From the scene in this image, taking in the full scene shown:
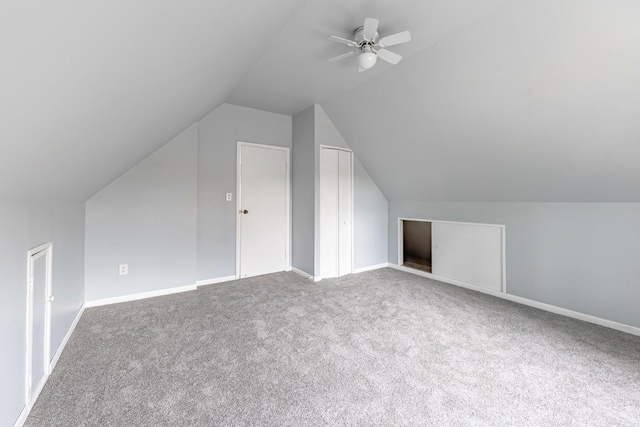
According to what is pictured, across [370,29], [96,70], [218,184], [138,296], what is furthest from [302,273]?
[96,70]

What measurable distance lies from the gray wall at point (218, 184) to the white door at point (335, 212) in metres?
1.20

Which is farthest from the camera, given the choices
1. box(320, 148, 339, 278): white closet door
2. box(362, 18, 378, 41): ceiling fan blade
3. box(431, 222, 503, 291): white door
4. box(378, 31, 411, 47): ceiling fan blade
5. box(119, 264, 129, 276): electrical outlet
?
box(320, 148, 339, 278): white closet door

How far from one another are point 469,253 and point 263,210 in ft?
9.30

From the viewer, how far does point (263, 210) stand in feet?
12.6

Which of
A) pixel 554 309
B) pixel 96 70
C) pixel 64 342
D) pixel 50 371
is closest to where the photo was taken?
pixel 96 70

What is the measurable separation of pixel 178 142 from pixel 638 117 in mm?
4033

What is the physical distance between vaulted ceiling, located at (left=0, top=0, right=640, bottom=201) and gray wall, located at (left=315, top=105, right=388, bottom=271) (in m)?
0.50

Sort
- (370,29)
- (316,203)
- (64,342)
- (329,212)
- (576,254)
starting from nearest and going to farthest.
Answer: (370,29) < (64,342) < (576,254) < (316,203) < (329,212)

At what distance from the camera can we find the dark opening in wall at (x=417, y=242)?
4.71 m

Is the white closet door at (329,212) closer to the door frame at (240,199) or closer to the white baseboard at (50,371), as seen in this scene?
the door frame at (240,199)

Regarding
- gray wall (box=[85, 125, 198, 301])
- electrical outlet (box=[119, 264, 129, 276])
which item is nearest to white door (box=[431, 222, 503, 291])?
gray wall (box=[85, 125, 198, 301])

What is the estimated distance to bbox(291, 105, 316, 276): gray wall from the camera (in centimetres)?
363

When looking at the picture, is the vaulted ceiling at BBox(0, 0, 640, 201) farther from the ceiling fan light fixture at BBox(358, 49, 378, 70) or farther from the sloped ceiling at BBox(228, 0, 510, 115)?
the ceiling fan light fixture at BBox(358, 49, 378, 70)

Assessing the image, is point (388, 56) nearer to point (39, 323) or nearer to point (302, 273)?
point (302, 273)
